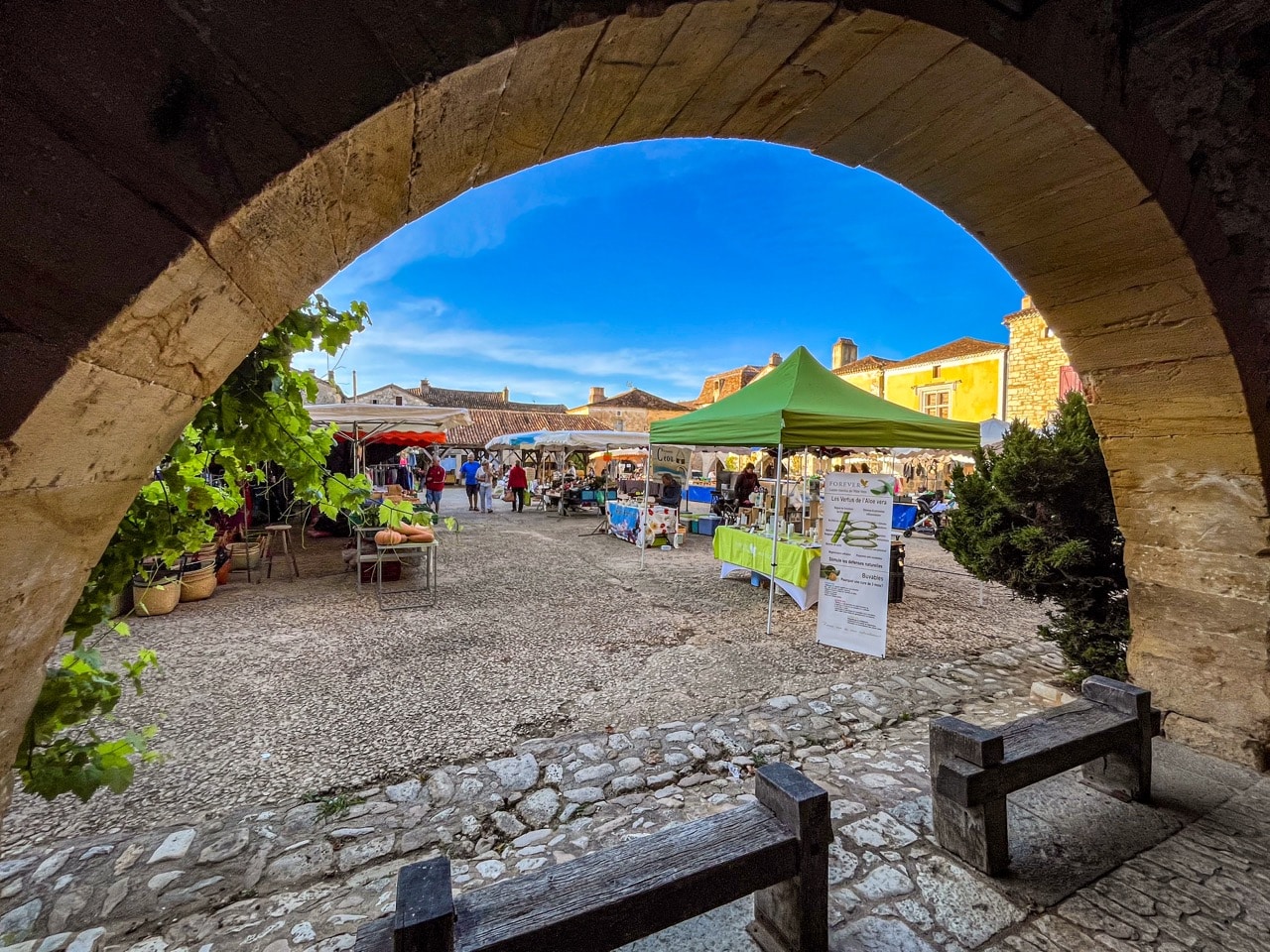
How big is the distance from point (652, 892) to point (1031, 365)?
20922 mm

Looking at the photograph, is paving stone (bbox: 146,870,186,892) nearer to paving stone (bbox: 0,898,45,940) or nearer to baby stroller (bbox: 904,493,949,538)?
paving stone (bbox: 0,898,45,940)

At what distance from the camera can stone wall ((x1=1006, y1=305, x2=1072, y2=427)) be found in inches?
651

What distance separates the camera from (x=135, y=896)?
6.08ft

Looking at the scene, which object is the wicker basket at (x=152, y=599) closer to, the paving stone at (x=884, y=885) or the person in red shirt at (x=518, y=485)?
the paving stone at (x=884, y=885)

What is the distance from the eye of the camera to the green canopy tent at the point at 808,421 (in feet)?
15.7

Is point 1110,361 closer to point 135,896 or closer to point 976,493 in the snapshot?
point 976,493

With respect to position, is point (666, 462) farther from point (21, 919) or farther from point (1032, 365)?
point (1032, 365)

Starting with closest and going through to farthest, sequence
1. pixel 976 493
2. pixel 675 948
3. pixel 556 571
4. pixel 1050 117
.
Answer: pixel 675 948 → pixel 1050 117 → pixel 976 493 → pixel 556 571

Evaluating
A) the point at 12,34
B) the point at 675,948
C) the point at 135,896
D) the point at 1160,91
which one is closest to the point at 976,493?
the point at 1160,91

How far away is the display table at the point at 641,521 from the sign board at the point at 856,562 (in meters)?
3.96

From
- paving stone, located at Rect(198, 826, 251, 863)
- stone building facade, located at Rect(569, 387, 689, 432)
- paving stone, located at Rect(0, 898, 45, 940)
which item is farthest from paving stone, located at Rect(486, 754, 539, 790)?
stone building facade, located at Rect(569, 387, 689, 432)

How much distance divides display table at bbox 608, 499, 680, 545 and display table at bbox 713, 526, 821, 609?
2.23 m

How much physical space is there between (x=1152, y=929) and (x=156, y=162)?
2.99m

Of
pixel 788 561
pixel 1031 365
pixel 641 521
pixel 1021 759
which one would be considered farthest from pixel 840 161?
pixel 1031 365
